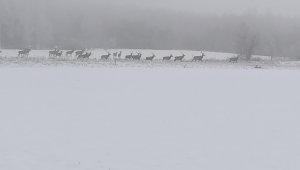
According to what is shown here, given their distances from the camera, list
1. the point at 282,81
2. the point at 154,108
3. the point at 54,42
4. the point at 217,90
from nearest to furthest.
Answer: the point at 154,108, the point at 217,90, the point at 282,81, the point at 54,42

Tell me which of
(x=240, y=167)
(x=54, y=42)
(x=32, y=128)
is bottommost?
(x=240, y=167)

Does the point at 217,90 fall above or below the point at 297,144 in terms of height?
above

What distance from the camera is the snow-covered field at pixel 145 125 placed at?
452 inches

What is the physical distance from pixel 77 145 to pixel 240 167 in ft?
14.0

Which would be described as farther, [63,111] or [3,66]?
[3,66]

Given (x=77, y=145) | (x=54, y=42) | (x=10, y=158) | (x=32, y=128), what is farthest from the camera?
(x=54, y=42)

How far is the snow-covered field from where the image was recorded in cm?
1148

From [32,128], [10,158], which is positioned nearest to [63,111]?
[32,128]

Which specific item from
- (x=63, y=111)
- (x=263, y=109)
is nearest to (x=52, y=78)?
(x=63, y=111)

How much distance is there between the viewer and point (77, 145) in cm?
1260

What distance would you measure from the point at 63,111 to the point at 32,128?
116 inches

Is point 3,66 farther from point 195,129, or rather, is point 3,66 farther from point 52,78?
point 195,129

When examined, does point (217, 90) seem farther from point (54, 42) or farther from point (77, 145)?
point (54, 42)

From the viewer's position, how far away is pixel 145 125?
49.8 ft
